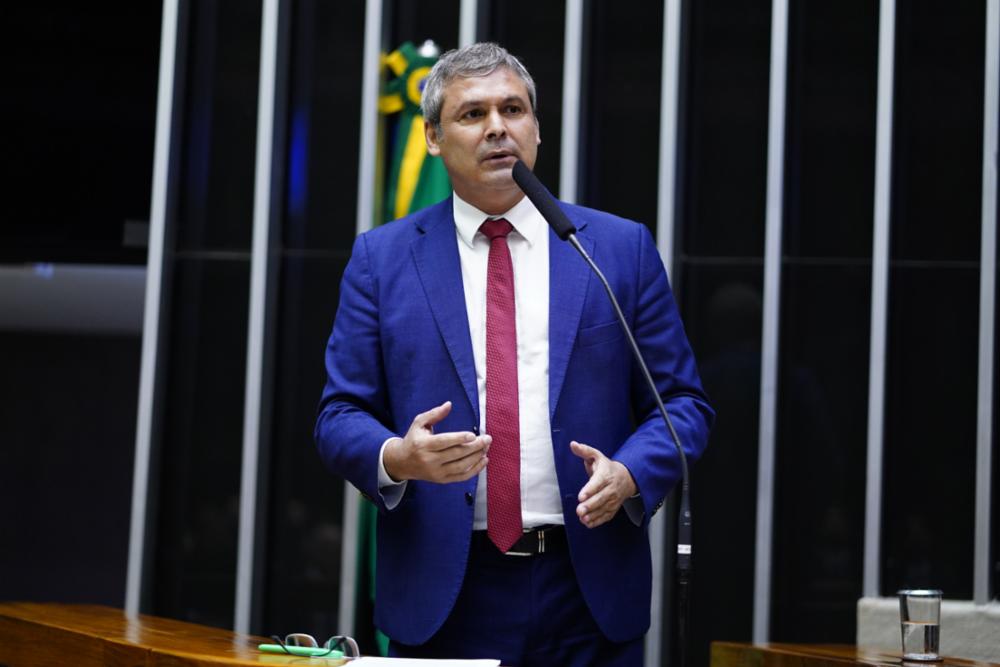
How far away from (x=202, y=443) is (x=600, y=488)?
9.74ft

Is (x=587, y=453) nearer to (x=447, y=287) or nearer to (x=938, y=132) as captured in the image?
(x=447, y=287)

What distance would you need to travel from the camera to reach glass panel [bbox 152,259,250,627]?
187 inches

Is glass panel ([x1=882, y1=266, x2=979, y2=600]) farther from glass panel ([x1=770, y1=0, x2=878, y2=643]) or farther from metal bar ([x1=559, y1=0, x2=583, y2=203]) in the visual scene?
metal bar ([x1=559, y1=0, x2=583, y2=203])

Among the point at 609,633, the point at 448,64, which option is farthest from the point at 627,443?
the point at 448,64

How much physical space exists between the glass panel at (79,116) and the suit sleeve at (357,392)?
329 centimetres

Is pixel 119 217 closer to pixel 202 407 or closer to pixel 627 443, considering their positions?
pixel 202 407

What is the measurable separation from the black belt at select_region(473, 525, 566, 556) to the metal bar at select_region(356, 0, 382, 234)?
255cm

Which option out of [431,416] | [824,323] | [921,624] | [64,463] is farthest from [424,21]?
[64,463]

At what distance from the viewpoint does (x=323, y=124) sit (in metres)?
4.83

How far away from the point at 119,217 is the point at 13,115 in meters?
0.57

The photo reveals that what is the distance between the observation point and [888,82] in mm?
4469

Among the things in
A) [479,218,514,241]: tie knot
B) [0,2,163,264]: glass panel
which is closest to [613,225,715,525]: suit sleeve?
[479,218,514,241]: tie knot

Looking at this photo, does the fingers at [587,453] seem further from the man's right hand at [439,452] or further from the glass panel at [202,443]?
the glass panel at [202,443]

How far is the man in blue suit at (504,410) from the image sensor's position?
218cm
